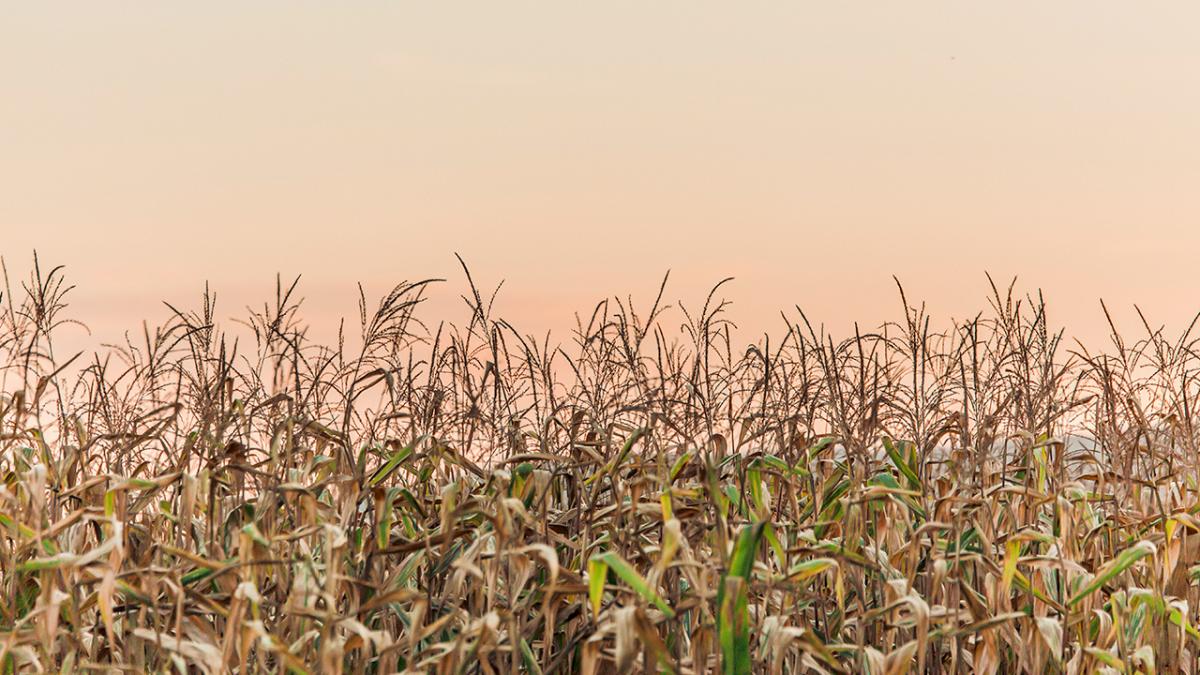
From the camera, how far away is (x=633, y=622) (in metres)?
2.66

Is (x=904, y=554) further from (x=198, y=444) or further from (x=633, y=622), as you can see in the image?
(x=198, y=444)

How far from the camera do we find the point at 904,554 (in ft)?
12.8

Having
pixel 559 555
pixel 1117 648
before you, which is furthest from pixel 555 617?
pixel 1117 648

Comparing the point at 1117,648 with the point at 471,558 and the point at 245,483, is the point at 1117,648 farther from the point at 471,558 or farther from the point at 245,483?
the point at 245,483

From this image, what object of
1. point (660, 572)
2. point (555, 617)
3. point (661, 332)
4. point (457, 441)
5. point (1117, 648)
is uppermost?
point (661, 332)

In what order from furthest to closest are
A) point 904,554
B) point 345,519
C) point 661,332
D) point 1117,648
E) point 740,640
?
point 661,332, point 904,554, point 1117,648, point 345,519, point 740,640

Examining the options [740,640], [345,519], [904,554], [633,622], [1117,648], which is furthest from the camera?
[904,554]

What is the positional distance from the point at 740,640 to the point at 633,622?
1.13 ft

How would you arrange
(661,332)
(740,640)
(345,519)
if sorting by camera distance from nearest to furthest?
(740,640)
(345,519)
(661,332)

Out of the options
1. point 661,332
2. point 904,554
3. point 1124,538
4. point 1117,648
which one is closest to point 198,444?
point 661,332

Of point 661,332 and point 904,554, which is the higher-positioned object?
point 661,332

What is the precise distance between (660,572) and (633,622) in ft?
0.50

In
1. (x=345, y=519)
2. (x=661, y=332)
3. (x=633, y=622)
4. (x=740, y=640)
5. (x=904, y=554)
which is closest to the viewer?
(x=633, y=622)

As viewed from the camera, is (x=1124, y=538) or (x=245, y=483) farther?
(x=1124, y=538)
